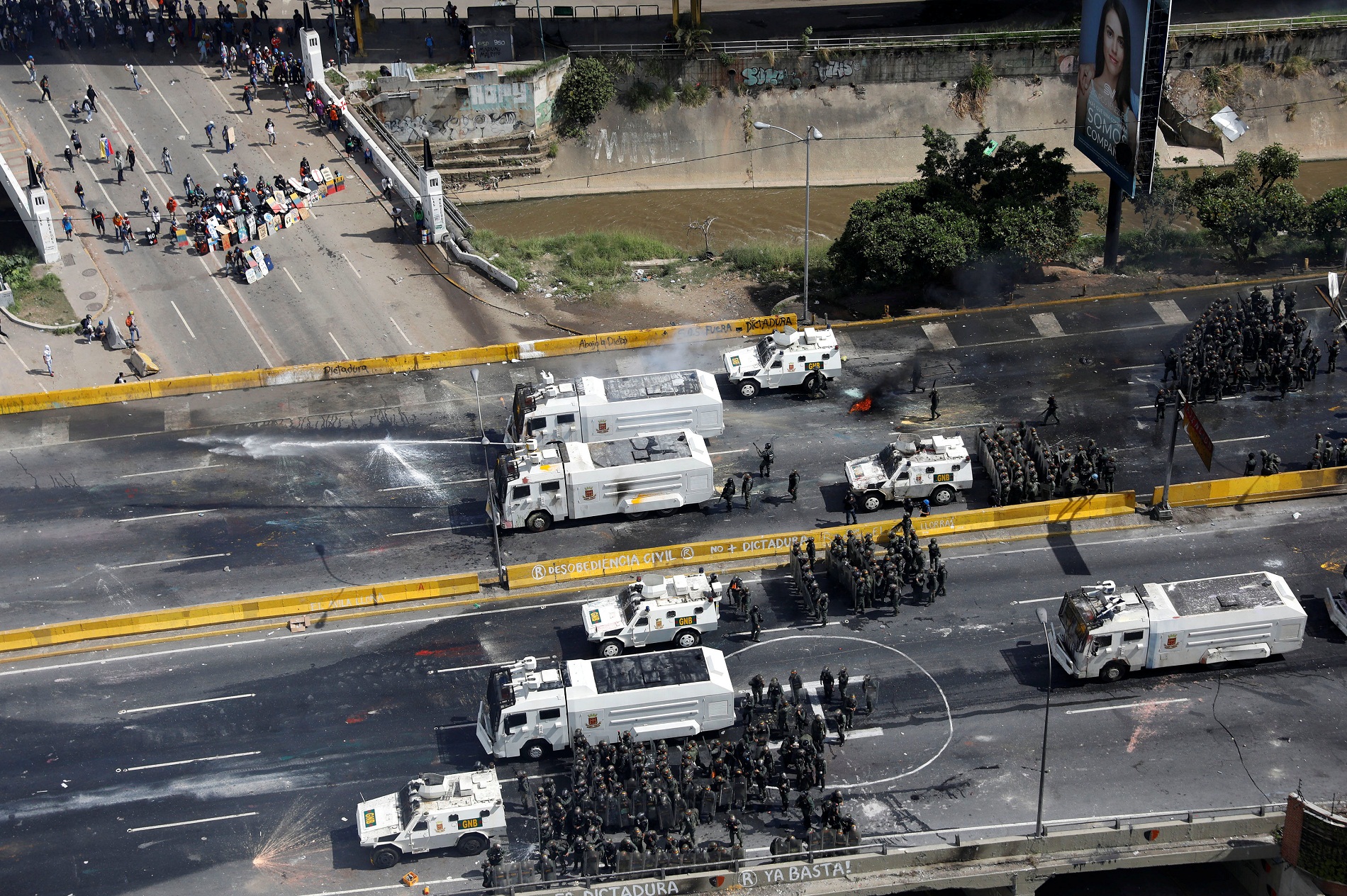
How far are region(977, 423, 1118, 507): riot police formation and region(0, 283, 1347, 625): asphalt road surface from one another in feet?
4.18

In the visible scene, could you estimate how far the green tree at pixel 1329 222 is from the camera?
63969 millimetres

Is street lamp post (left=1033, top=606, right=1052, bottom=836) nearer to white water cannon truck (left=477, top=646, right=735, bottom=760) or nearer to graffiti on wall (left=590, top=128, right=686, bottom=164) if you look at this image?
white water cannon truck (left=477, top=646, right=735, bottom=760)

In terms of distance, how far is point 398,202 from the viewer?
68.4 meters

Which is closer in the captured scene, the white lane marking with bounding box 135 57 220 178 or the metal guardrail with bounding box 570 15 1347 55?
the white lane marking with bounding box 135 57 220 178

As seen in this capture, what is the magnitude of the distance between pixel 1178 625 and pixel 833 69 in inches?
1853

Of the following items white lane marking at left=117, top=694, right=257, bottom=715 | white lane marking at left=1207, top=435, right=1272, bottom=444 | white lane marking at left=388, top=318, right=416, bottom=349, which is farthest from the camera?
white lane marking at left=388, top=318, right=416, bottom=349

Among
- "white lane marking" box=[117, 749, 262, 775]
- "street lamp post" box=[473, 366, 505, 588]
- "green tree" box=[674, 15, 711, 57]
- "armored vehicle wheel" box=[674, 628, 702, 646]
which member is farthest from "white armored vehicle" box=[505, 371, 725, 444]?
"green tree" box=[674, 15, 711, 57]

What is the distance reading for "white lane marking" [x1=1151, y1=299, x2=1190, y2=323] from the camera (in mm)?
59281

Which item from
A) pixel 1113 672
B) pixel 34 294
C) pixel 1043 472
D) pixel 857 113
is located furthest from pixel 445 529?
pixel 857 113

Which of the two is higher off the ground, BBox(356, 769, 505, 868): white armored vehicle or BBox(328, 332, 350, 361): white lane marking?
BBox(328, 332, 350, 361): white lane marking

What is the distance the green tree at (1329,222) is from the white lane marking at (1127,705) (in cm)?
3075

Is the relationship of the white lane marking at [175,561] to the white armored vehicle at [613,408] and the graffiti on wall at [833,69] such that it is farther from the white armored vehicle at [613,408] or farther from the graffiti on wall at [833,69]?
the graffiti on wall at [833,69]

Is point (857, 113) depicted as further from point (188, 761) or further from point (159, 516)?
point (188, 761)

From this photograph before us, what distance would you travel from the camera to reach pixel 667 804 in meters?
36.8
